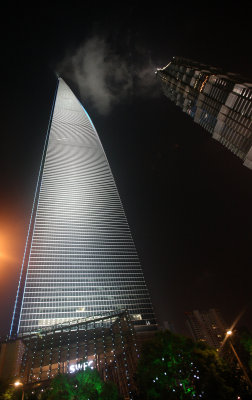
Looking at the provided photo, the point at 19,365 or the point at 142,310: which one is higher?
the point at 142,310

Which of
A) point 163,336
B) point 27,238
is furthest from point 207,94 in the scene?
point 27,238

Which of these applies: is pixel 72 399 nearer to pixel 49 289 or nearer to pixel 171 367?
pixel 171 367

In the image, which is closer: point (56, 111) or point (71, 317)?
point (71, 317)

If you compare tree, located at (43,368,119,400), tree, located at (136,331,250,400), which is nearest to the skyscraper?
tree, located at (136,331,250,400)

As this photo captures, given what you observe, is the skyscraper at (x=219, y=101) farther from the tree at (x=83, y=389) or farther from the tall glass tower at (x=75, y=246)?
the tall glass tower at (x=75, y=246)

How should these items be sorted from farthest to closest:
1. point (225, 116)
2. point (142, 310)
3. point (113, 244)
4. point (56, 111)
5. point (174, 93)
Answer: point (56, 111) → point (113, 244) → point (142, 310) → point (174, 93) → point (225, 116)

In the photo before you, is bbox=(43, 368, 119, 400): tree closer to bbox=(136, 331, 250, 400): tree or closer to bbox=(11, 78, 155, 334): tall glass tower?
bbox=(136, 331, 250, 400): tree

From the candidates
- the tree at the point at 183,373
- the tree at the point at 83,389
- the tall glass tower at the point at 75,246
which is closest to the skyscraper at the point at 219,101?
the tree at the point at 183,373
